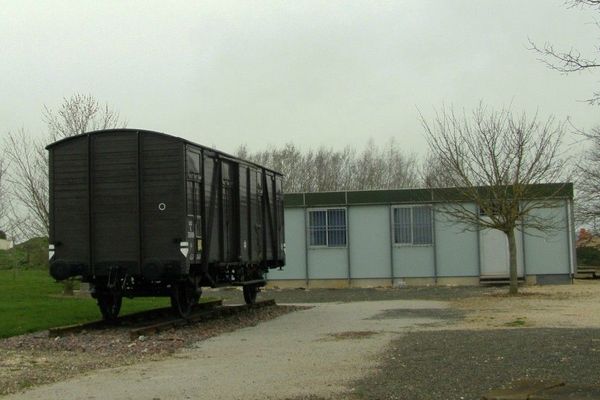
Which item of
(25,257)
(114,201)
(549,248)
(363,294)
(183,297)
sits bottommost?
(363,294)

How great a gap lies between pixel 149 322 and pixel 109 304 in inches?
38.5

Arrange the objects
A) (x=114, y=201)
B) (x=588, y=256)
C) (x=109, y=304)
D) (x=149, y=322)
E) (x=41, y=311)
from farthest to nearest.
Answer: (x=588, y=256), (x=41, y=311), (x=149, y=322), (x=109, y=304), (x=114, y=201)

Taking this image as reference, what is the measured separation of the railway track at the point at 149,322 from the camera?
13883 mm

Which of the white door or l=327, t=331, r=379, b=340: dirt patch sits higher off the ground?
the white door

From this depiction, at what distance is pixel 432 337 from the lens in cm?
1275

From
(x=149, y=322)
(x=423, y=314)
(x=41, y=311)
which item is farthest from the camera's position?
(x=41, y=311)

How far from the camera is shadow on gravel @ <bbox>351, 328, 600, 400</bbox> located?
8.16 meters

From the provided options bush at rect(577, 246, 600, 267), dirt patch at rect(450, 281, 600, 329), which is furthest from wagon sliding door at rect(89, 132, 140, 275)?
bush at rect(577, 246, 600, 267)

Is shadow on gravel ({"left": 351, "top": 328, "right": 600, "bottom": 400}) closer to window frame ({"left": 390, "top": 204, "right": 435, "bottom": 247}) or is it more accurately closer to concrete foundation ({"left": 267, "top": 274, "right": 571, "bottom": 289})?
concrete foundation ({"left": 267, "top": 274, "right": 571, "bottom": 289})

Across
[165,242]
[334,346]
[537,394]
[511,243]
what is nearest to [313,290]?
[511,243]

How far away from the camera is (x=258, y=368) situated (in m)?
10.0

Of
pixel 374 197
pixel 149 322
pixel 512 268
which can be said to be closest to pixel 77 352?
pixel 149 322

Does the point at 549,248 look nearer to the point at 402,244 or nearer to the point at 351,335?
the point at 402,244

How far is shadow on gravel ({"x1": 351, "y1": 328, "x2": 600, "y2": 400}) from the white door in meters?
16.0
